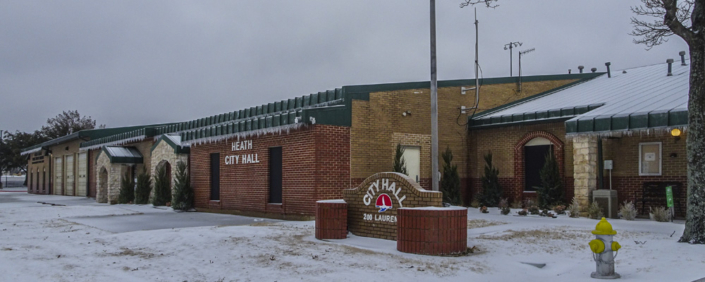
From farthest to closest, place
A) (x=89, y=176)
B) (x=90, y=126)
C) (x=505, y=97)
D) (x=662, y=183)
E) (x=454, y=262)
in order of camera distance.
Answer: (x=90, y=126), (x=89, y=176), (x=505, y=97), (x=662, y=183), (x=454, y=262)

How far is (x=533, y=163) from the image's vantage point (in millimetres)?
20469

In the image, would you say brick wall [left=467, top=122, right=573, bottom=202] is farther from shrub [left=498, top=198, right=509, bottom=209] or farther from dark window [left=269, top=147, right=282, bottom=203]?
dark window [left=269, top=147, right=282, bottom=203]

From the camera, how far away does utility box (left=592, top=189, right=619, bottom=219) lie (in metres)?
16.0

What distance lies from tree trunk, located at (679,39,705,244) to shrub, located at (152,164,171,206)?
2044 centimetres

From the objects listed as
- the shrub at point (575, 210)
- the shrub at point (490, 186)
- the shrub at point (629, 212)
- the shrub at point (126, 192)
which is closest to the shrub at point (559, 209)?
the shrub at point (575, 210)

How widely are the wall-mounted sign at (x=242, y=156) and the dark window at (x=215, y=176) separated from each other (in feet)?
3.75

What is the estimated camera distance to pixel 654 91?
59.1ft

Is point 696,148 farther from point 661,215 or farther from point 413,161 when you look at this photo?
point 413,161

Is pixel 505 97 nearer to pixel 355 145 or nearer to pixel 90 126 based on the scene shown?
pixel 355 145

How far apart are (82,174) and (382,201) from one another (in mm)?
33453

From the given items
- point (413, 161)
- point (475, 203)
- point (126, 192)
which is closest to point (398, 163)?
point (413, 161)

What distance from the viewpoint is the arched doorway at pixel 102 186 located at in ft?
101

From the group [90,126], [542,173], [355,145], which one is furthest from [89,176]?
[90,126]

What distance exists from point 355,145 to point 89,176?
26521 millimetres
